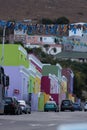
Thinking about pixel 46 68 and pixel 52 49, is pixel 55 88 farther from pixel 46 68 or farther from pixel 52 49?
pixel 52 49

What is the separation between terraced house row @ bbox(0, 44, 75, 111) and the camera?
5369 cm

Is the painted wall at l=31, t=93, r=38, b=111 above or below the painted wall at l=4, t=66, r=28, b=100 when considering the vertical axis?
below

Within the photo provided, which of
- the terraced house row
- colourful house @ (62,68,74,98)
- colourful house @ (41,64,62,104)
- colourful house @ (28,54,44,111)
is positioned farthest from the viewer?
colourful house @ (62,68,74,98)

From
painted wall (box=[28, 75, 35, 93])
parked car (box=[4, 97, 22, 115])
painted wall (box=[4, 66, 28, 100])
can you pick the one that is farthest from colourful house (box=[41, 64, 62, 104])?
parked car (box=[4, 97, 22, 115])

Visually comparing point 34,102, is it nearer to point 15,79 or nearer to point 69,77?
point 15,79

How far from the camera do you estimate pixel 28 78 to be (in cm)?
5903

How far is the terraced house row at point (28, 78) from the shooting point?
53688mm

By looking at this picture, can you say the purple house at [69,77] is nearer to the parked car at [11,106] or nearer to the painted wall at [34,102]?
the painted wall at [34,102]

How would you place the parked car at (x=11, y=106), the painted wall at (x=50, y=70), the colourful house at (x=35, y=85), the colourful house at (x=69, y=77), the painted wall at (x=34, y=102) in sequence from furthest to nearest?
the colourful house at (x=69, y=77), the painted wall at (x=50, y=70), the colourful house at (x=35, y=85), the painted wall at (x=34, y=102), the parked car at (x=11, y=106)

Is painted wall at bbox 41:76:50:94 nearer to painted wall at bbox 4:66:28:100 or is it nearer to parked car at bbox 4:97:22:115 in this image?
painted wall at bbox 4:66:28:100

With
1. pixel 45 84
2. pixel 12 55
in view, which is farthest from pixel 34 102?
pixel 45 84

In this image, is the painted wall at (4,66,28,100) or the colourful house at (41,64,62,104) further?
the colourful house at (41,64,62,104)

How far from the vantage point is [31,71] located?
61.1 metres

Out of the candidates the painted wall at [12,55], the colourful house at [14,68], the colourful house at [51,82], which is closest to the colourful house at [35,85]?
the colourful house at [51,82]
